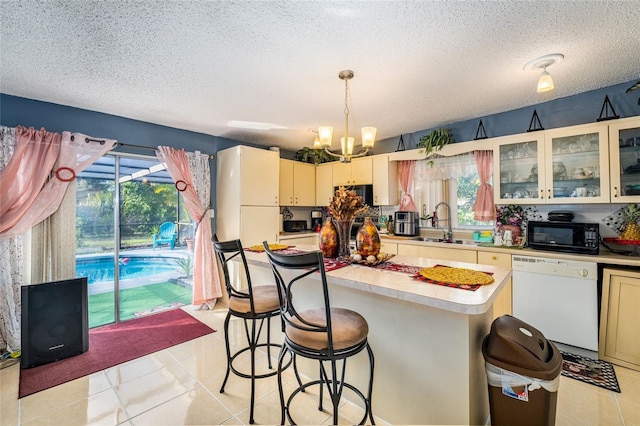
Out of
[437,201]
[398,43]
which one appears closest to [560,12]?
[398,43]

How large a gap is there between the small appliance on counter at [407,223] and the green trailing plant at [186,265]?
3155mm

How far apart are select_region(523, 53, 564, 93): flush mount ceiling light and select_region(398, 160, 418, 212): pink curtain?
2004 mm

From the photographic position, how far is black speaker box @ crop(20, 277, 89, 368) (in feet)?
8.12

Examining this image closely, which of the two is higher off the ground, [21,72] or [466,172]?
[21,72]

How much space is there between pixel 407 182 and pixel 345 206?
8.25 ft

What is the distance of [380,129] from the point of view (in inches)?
157

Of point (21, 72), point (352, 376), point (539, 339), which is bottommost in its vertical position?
point (352, 376)

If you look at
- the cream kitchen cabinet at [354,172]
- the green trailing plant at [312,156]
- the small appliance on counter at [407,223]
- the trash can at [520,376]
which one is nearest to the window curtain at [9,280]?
the green trailing plant at [312,156]

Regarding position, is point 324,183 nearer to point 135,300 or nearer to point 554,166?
point 554,166

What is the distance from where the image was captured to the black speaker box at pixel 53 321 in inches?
97.4

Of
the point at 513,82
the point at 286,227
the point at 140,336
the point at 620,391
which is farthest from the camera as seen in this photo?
the point at 286,227

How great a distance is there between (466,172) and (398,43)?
241 cm

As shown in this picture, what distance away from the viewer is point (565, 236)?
8.84ft

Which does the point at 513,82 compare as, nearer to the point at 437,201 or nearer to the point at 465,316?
the point at 437,201
